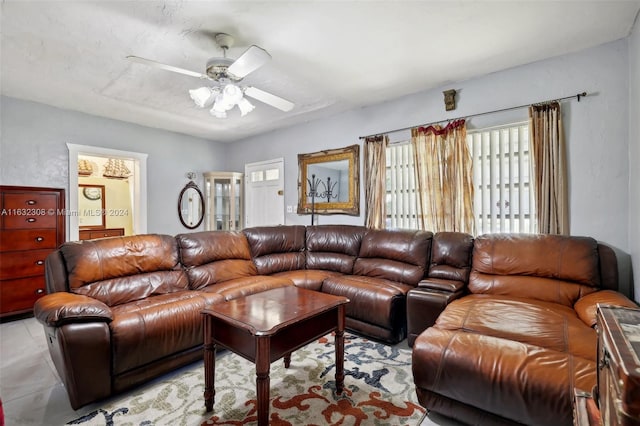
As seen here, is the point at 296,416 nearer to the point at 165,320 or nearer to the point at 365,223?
the point at 165,320

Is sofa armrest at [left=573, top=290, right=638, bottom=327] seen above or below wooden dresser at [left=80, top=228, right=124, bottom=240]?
below

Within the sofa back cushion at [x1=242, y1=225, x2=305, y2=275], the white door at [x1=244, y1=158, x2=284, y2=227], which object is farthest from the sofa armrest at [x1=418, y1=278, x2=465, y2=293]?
the white door at [x1=244, y1=158, x2=284, y2=227]

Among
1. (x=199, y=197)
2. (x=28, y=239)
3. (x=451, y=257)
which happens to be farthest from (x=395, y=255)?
(x=28, y=239)

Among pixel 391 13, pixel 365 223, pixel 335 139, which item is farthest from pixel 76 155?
pixel 391 13

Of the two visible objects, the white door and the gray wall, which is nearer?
the gray wall

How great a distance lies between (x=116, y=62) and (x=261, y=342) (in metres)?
2.92

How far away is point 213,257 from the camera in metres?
3.17

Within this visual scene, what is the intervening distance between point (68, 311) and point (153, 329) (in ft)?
1.71

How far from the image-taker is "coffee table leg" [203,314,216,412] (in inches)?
69.3

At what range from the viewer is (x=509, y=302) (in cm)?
217

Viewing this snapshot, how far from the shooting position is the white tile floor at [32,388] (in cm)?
171

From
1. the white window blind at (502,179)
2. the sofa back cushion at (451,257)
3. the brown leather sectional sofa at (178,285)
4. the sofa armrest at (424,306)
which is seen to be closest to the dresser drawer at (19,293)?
the brown leather sectional sofa at (178,285)

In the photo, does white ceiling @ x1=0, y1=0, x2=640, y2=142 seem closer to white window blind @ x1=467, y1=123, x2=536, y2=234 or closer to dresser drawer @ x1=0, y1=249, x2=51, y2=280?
white window blind @ x1=467, y1=123, x2=536, y2=234

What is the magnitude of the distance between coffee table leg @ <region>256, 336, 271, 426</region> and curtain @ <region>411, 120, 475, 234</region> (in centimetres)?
249
